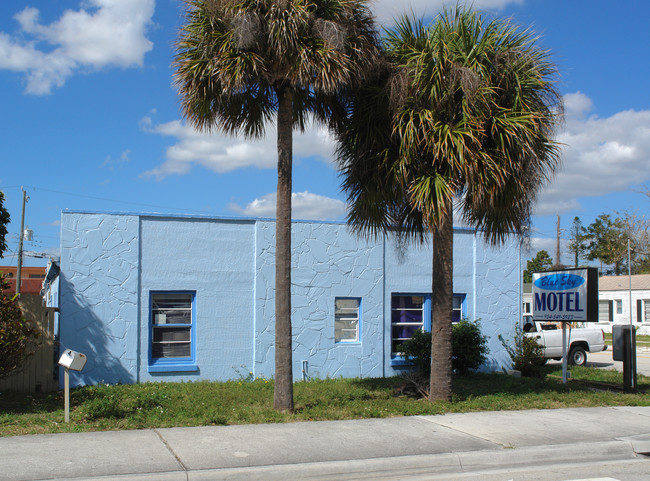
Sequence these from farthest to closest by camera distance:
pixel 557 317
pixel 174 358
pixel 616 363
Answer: pixel 616 363
pixel 557 317
pixel 174 358

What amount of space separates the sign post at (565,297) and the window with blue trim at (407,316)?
266 centimetres

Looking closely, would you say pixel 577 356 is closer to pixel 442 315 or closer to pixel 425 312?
pixel 425 312

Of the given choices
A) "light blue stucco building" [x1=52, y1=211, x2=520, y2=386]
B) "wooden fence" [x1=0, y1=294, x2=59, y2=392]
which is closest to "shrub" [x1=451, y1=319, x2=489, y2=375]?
"light blue stucco building" [x1=52, y1=211, x2=520, y2=386]

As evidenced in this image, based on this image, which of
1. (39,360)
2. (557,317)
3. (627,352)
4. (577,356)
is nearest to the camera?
(39,360)

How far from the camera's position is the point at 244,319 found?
1403 cm

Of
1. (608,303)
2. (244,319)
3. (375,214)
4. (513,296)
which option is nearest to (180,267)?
(244,319)

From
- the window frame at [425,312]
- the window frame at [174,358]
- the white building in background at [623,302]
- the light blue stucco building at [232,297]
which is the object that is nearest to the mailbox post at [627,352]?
the light blue stucco building at [232,297]

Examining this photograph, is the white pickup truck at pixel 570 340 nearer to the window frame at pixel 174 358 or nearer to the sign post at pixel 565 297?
the sign post at pixel 565 297

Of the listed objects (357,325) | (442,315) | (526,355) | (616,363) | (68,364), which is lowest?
(616,363)

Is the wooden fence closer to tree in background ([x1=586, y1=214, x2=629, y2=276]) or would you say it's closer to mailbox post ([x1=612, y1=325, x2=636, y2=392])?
mailbox post ([x1=612, y1=325, x2=636, y2=392])

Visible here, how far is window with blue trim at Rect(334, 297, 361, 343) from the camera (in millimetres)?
14797

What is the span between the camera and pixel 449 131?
32.6 ft

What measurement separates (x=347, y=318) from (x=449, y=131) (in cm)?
634

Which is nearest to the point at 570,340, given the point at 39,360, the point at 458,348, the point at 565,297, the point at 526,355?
the point at 526,355
